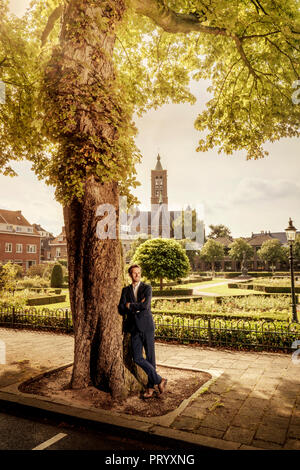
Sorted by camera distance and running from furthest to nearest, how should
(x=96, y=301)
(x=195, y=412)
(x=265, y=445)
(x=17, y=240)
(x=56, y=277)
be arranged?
(x=17, y=240) < (x=56, y=277) < (x=96, y=301) < (x=195, y=412) < (x=265, y=445)

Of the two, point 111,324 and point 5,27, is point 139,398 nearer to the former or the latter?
point 111,324

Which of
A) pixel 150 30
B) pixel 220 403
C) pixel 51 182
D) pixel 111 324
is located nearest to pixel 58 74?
pixel 51 182

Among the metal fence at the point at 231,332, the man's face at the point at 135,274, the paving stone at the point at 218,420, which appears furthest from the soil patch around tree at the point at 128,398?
the metal fence at the point at 231,332

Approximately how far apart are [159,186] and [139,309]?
85.1 meters

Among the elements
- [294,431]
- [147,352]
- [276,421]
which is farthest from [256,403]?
[147,352]

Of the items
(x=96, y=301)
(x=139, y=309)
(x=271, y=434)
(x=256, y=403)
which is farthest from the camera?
(x=96, y=301)

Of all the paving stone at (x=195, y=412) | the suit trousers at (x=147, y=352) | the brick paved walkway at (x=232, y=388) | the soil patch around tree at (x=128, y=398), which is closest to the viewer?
the brick paved walkway at (x=232, y=388)

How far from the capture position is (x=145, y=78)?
30.5 feet

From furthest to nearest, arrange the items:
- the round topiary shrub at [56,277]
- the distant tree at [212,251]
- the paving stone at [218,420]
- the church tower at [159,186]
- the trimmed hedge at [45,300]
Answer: the church tower at [159,186] < the distant tree at [212,251] < the round topiary shrub at [56,277] < the trimmed hedge at [45,300] < the paving stone at [218,420]

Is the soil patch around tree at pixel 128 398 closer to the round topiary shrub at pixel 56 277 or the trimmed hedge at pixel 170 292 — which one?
the trimmed hedge at pixel 170 292

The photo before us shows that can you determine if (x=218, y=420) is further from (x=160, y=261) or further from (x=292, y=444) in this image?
(x=160, y=261)

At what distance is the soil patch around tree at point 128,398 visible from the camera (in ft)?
14.7

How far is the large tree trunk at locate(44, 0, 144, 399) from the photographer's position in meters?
4.60

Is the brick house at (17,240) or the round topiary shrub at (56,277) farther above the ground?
the brick house at (17,240)
